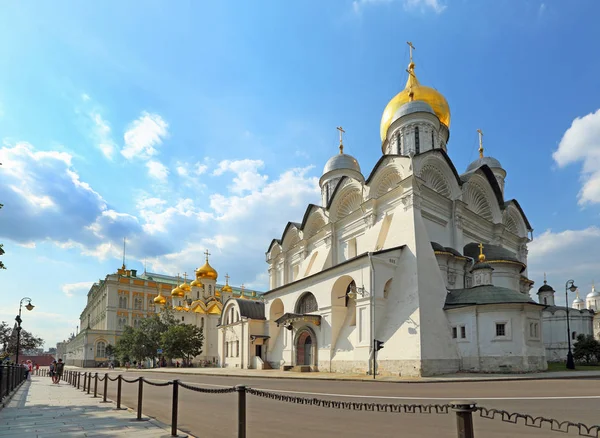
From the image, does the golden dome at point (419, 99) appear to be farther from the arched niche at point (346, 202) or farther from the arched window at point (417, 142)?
the arched niche at point (346, 202)

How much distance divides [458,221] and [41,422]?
27.3 meters

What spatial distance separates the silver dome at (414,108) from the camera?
36.4 m

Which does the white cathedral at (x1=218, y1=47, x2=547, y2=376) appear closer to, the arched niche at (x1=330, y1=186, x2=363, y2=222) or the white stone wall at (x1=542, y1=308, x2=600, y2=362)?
the arched niche at (x1=330, y1=186, x2=363, y2=222)

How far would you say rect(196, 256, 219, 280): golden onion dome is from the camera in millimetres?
65188

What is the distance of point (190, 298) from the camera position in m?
64.6

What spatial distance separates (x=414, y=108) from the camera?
120 feet

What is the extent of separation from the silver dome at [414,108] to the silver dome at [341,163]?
9.97 metres

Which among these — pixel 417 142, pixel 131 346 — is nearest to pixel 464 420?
pixel 417 142

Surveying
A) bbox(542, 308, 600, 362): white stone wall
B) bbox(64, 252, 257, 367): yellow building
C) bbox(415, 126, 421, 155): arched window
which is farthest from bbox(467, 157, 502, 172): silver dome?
bbox(64, 252, 257, 367): yellow building

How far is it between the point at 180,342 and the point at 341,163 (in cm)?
2539

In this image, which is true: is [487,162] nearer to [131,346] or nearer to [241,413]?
[241,413]

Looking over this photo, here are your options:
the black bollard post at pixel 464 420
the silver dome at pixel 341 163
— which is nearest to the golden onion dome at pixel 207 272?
the silver dome at pixel 341 163

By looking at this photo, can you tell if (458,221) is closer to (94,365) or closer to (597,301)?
(94,365)

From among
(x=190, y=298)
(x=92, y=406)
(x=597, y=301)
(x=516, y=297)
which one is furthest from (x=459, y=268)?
(x=597, y=301)
